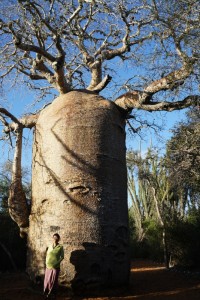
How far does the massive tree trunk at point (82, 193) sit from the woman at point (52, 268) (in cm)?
25

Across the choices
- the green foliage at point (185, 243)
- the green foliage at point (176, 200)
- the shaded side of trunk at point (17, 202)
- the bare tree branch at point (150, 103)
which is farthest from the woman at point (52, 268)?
the green foliage at point (185, 243)

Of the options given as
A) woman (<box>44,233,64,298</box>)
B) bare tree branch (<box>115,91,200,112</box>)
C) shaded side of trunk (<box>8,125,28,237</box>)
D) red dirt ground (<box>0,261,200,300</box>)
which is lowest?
red dirt ground (<box>0,261,200,300</box>)

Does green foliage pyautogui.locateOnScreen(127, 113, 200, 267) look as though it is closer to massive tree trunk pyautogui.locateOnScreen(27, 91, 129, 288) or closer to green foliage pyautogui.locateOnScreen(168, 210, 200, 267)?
green foliage pyautogui.locateOnScreen(168, 210, 200, 267)

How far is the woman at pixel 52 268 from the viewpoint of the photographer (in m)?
5.08

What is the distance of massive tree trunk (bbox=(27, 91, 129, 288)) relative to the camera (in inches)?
216

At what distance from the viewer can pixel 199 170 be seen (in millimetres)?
9047

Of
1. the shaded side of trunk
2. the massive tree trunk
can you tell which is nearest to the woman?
the massive tree trunk

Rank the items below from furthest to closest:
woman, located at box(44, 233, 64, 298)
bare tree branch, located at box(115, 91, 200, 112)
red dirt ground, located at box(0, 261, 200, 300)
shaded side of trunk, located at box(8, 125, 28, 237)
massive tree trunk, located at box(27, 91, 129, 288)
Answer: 1. shaded side of trunk, located at box(8, 125, 28, 237)
2. bare tree branch, located at box(115, 91, 200, 112)
3. massive tree trunk, located at box(27, 91, 129, 288)
4. red dirt ground, located at box(0, 261, 200, 300)
5. woman, located at box(44, 233, 64, 298)

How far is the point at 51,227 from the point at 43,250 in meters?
0.36

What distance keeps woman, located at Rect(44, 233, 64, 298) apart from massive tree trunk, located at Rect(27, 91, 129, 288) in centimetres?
25

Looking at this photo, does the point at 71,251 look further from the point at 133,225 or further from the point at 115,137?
the point at 133,225

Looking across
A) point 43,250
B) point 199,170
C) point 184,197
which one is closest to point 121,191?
point 43,250

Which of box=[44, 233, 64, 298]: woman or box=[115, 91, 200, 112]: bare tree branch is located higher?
box=[115, 91, 200, 112]: bare tree branch

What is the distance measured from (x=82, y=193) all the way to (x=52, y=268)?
115 centimetres
